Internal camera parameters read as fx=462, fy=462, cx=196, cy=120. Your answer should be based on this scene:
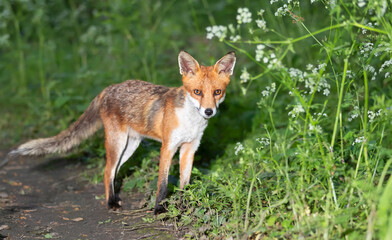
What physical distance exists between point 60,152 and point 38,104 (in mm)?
3553

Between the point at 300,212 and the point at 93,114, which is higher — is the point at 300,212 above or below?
below

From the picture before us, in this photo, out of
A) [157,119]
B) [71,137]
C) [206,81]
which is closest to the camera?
[206,81]

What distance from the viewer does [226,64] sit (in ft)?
16.2

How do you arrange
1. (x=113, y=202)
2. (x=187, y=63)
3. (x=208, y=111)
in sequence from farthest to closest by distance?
(x=113, y=202) < (x=187, y=63) < (x=208, y=111)

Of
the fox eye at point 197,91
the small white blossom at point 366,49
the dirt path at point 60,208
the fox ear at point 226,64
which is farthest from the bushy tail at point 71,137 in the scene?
the small white blossom at point 366,49

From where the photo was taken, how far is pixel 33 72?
10953 millimetres

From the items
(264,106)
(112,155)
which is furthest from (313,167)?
(112,155)

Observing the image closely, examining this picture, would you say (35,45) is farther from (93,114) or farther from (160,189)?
(160,189)

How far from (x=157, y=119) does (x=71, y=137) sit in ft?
4.26

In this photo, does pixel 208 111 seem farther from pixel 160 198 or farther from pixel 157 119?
pixel 160 198

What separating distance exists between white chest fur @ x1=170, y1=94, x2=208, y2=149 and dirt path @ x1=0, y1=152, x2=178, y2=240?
0.92 m

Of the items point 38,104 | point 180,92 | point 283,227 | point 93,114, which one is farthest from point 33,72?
point 283,227

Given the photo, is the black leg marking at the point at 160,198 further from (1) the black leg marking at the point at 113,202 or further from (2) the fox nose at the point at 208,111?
(2) the fox nose at the point at 208,111

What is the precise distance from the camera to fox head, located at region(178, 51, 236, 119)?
4.62 meters
